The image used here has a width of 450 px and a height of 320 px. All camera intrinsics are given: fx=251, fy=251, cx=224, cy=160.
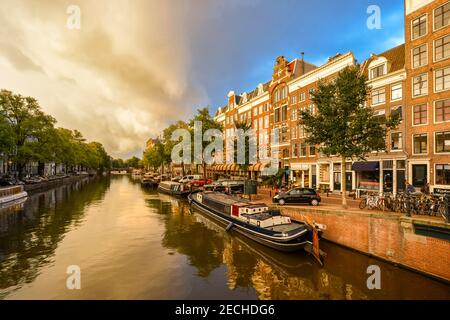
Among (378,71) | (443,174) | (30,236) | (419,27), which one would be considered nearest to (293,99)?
(378,71)

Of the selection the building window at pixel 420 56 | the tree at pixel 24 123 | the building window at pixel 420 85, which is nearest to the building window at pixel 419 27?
the building window at pixel 420 56

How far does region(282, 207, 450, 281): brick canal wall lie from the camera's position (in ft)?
42.2

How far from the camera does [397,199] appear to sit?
55.6ft

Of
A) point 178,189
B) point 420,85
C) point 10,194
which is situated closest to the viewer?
point 420,85

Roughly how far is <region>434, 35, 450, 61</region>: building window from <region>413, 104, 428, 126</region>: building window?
15.4 ft

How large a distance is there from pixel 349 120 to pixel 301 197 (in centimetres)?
802

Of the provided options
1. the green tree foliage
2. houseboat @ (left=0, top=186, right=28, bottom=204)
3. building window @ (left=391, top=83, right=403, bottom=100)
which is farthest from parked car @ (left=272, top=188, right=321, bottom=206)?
the green tree foliage

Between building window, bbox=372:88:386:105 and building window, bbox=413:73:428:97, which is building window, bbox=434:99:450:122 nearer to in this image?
building window, bbox=413:73:428:97

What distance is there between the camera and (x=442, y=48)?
2431 cm

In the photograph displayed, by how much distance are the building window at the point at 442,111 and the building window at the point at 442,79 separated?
134 cm

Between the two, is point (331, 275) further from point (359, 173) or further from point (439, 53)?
point (439, 53)
